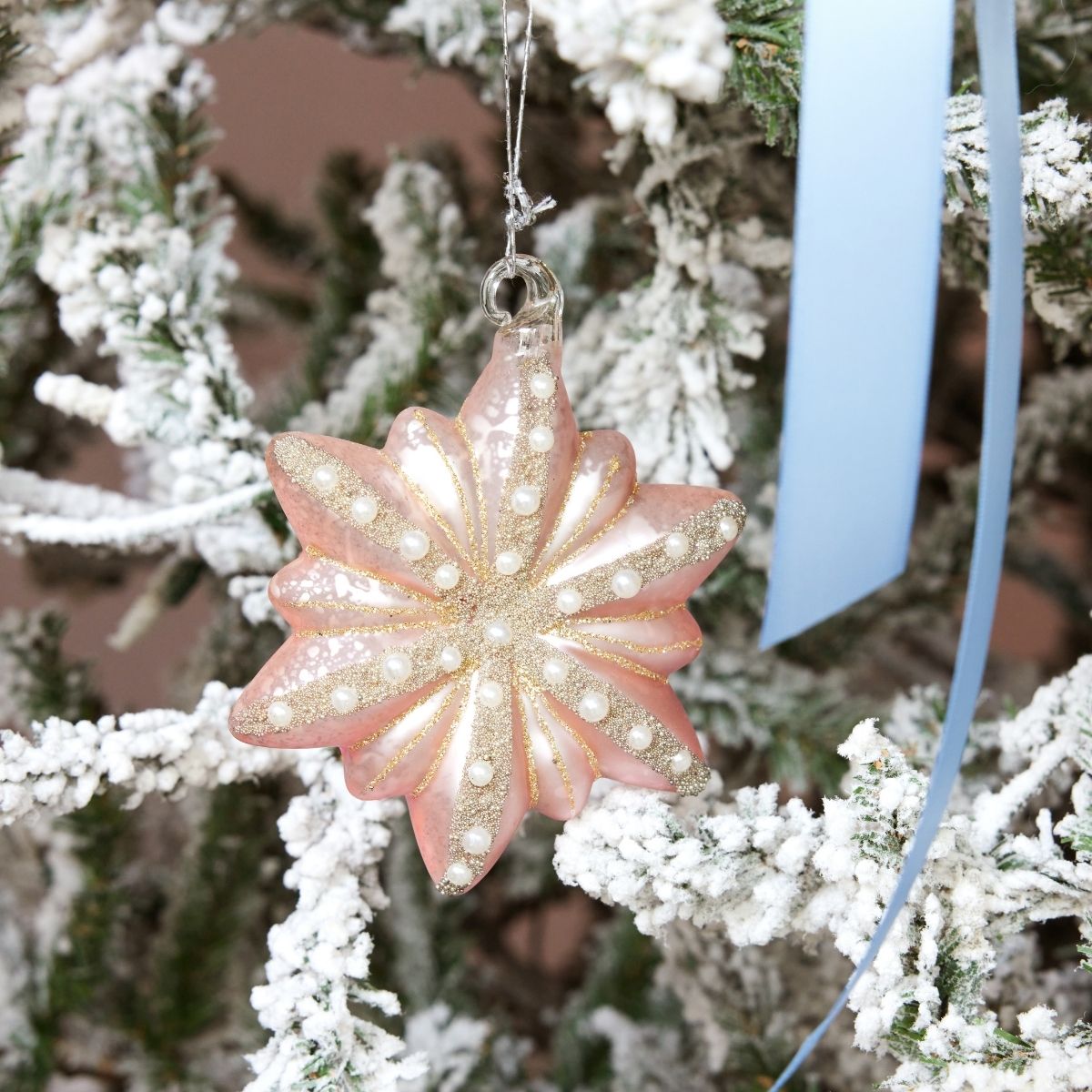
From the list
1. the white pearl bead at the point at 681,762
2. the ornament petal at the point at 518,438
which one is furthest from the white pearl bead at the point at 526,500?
the white pearl bead at the point at 681,762

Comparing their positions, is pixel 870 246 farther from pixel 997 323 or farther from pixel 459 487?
pixel 459 487

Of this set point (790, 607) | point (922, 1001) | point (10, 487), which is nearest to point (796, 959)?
point (922, 1001)

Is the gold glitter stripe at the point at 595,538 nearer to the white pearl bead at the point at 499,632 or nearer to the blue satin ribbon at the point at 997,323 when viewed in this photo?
the white pearl bead at the point at 499,632

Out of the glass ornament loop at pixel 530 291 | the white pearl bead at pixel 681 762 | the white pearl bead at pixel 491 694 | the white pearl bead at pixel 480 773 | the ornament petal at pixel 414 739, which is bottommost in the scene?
the white pearl bead at pixel 681 762

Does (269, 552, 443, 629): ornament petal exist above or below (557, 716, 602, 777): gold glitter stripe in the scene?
above

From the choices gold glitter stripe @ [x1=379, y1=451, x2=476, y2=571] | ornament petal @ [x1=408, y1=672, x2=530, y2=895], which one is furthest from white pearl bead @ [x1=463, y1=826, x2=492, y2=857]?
gold glitter stripe @ [x1=379, y1=451, x2=476, y2=571]

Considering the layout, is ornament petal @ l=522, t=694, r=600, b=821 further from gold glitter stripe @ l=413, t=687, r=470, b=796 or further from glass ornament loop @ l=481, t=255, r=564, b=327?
glass ornament loop @ l=481, t=255, r=564, b=327

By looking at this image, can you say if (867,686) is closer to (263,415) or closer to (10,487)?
(263,415)
